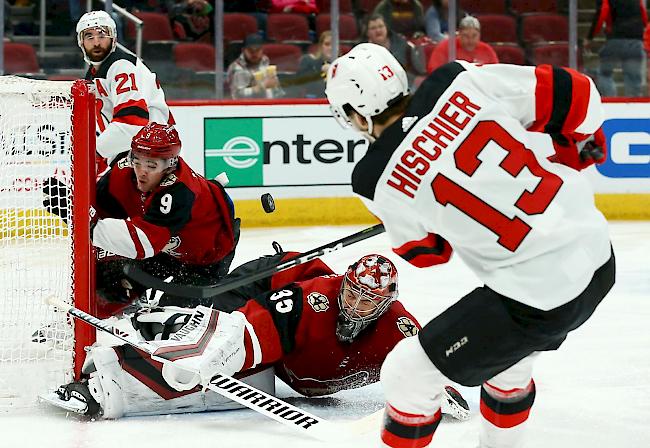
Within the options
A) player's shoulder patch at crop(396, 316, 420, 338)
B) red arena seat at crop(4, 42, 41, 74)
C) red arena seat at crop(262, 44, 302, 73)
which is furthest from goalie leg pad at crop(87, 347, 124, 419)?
red arena seat at crop(262, 44, 302, 73)

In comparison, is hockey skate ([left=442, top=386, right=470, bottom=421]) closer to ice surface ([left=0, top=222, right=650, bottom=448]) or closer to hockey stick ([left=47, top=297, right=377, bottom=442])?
ice surface ([left=0, top=222, right=650, bottom=448])

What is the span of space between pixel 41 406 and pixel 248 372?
0.54 meters

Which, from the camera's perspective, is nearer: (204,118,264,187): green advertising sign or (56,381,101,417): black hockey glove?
(56,381,101,417): black hockey glove

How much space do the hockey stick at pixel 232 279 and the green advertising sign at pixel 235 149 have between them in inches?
115

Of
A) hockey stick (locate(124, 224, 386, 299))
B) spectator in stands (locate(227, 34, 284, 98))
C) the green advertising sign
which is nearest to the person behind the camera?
hockey stick (locate(124, 224, 386, 299))

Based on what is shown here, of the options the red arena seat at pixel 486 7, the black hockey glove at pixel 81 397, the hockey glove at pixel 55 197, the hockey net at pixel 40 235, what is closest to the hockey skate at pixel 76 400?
the black hockey glove at pixel 81 397

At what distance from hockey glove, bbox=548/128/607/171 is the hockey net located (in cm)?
129

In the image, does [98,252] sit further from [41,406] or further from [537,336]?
[537,336]

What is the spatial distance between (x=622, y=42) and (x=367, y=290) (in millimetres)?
4274

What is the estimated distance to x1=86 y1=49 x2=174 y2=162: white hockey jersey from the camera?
3967mm

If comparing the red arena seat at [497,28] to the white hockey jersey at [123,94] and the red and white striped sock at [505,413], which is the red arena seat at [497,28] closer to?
the white hockey jersey at [123,94]

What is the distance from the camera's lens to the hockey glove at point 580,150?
7.72 feet

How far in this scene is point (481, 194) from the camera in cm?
208

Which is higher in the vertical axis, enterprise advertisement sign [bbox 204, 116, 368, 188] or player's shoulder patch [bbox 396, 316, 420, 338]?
player's shoulder patch [bbox 396, 316, 420, 338]
